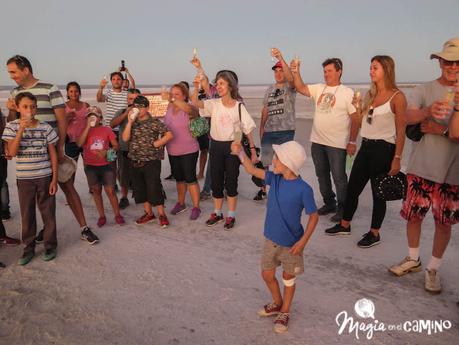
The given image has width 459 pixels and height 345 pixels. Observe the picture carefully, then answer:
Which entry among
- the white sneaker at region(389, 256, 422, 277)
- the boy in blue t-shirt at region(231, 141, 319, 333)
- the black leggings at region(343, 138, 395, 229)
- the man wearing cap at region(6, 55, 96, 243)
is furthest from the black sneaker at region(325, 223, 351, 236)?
the man wearing cap at region(6, 55, 96, 243)

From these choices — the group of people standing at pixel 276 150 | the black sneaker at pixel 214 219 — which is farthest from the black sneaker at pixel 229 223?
the black sneaker at pixel 214 219

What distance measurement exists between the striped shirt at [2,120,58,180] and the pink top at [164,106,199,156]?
5.76 feet

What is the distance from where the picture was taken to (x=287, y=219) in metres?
2.68

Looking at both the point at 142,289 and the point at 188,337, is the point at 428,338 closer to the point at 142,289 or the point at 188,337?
the point at 188,337

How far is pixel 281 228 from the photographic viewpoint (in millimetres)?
2668

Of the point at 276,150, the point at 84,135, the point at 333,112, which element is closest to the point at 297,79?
the point at 333,112

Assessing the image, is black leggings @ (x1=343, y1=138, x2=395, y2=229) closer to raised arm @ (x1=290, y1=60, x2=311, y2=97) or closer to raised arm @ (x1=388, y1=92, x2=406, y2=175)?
raised arm @ (x1=388, y1=92, x2=406, y2=175)

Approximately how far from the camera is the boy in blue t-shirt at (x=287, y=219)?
102 inches

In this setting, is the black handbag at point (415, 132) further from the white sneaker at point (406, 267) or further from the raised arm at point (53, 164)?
the raised arm at point (53, 164)

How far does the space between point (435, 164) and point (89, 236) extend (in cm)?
410

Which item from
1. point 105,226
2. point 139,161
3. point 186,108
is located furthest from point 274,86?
point 105,226

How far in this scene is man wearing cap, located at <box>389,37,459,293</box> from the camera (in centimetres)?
305

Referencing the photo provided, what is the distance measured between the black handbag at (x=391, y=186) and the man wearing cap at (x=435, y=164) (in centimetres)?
39

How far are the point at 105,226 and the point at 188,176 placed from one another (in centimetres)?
144
